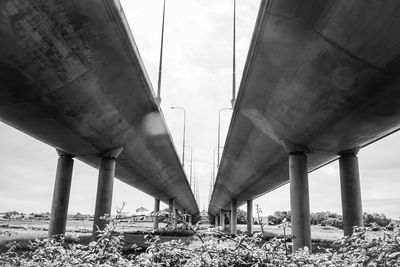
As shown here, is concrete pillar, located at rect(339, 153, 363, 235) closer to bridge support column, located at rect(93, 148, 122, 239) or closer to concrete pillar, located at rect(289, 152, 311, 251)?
concrete pillar, located at rect(289, 152, 311, 251)

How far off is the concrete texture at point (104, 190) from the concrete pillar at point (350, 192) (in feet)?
42.5

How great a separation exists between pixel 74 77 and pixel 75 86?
662 millimetres

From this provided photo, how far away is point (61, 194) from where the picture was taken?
2250 cm

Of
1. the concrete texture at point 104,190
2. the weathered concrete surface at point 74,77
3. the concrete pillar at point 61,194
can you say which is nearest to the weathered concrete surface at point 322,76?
the weathered concrete surface at point 74,77

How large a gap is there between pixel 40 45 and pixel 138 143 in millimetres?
13448

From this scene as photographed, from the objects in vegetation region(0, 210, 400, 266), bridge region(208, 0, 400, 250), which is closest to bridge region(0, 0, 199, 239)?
bridge region(208, 0, 400, 250)

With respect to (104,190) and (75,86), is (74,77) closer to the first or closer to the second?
(75,86)

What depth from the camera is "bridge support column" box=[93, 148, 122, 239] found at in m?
21.4

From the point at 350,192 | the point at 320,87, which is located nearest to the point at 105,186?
the point at 350,192

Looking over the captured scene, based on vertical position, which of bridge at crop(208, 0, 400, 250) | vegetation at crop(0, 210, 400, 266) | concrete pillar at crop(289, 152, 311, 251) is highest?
bridge at crop(208, 0, 400, 250)

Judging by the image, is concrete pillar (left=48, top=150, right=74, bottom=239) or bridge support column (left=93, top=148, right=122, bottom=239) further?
concrete pillar (left=48, top=150, right=74, bottom=239)

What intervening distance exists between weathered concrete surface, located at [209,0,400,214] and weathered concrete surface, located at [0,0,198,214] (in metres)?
4.65

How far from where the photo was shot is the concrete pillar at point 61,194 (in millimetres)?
22145

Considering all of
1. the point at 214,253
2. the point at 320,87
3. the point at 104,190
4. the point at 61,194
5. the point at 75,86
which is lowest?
the point at 214,253
